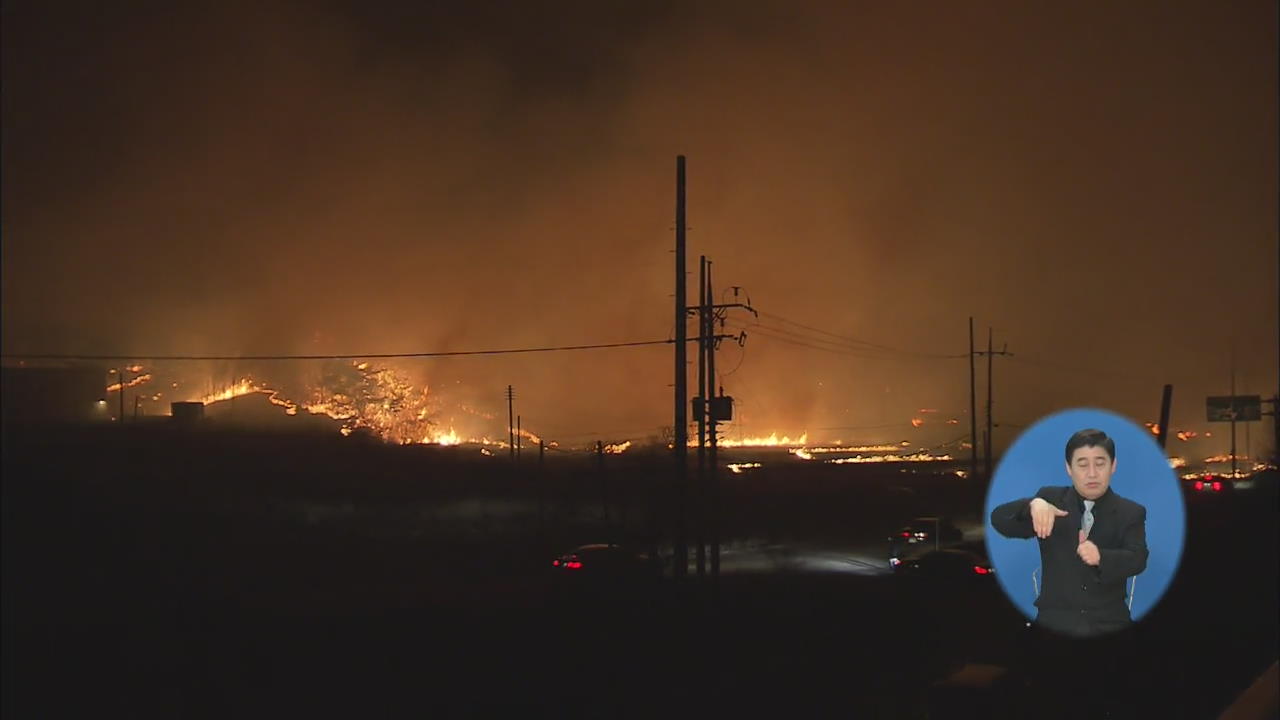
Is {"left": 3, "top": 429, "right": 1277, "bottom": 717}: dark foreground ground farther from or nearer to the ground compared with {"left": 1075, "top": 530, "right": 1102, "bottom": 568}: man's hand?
nearer to the ground

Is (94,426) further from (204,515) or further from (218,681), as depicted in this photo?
(218,681)

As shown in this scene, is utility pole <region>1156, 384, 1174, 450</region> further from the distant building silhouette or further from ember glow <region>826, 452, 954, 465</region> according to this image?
ember glow <region>826, 452, 954, 465</region>

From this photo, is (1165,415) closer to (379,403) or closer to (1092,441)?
(1092,441)

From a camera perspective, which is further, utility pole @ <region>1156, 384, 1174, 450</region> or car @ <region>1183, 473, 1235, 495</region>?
car @ <region>1183, 473, 1235, 495</region>

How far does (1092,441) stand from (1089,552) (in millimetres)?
746

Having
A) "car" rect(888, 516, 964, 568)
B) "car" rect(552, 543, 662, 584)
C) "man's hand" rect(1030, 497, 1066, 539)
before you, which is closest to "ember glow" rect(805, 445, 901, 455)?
"car" rect(888, 516, 964, 568)

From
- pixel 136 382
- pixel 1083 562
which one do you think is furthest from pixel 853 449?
pixel 1083 562

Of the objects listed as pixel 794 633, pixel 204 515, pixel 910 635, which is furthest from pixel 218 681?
pixel 204 515

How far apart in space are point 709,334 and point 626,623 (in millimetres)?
10163

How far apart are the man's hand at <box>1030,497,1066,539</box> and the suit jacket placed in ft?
0.14

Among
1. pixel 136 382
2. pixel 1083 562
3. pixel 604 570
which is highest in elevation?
pixel 136 382

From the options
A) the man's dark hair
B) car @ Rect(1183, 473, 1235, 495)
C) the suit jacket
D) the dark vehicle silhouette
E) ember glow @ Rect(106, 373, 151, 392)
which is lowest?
the dark vehicle silhouette

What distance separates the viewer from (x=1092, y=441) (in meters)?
6.87

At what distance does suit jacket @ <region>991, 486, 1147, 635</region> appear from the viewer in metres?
6.96
